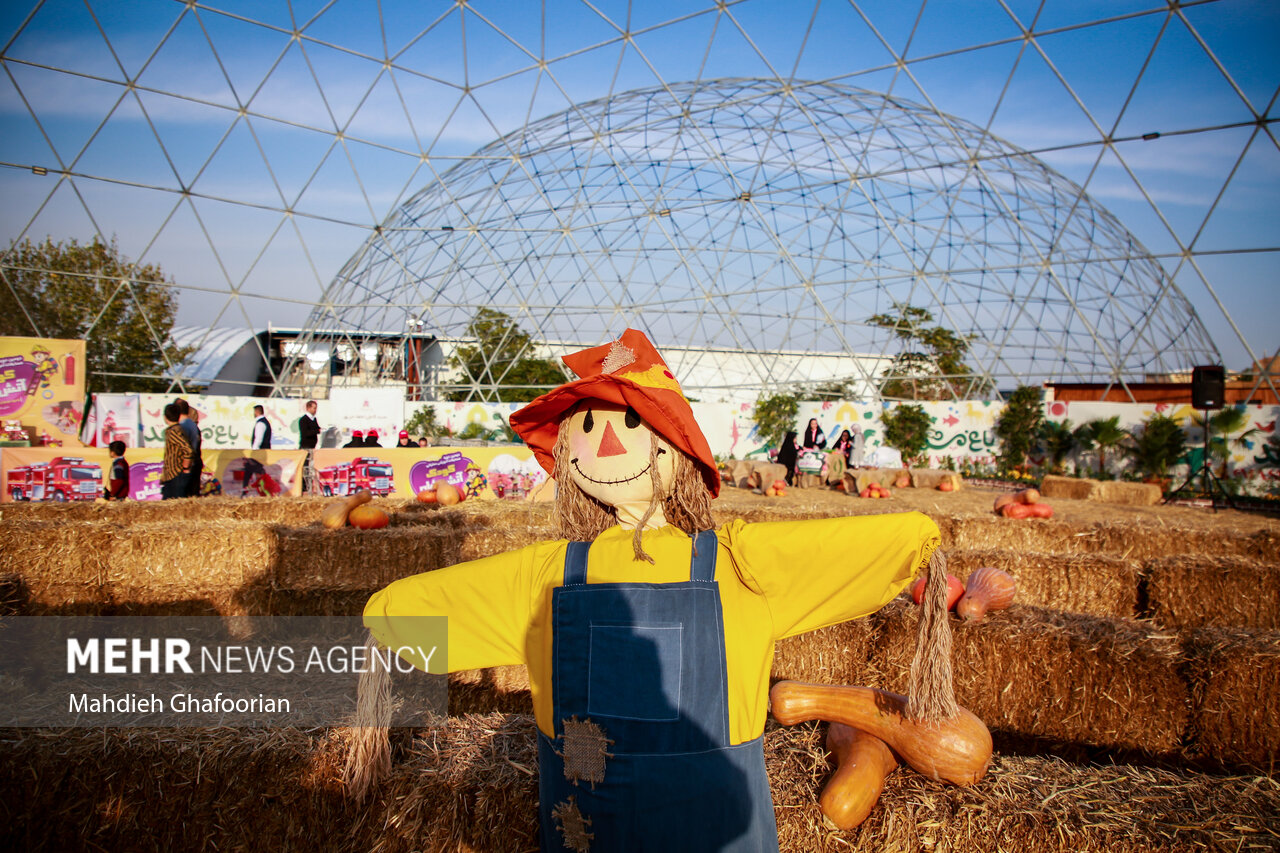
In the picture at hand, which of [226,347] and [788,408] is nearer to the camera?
[788,408]

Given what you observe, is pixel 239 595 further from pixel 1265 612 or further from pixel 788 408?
pixel 788 408

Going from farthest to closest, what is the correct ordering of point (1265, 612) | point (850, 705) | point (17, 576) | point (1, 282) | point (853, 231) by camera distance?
1. point (853, 231)
2. point (1, 282)
3. point (1265, 612)
4. point (17, 576)
5. point (850, 705)

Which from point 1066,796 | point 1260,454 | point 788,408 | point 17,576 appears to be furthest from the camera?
point 788,408

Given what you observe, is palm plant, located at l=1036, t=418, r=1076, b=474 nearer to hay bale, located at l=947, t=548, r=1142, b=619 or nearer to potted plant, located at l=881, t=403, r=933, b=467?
potted plant, located at l=881, t=403, r=933, b=467

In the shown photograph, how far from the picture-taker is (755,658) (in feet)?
6.75

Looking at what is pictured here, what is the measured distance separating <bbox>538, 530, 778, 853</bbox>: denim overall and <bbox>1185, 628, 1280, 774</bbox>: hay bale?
3087 mm

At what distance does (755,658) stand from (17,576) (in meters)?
5.22

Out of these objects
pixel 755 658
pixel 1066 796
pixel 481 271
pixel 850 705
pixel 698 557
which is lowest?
pixel 1066 796

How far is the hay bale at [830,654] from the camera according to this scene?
15.0 ft

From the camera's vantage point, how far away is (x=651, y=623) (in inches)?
78.4

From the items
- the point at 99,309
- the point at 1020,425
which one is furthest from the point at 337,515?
the point at 99,309

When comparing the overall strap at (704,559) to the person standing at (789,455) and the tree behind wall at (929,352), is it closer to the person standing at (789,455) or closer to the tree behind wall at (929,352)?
the person standing at (789,455)

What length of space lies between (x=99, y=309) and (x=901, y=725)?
1290 inches

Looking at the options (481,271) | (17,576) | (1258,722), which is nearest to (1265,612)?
(1258,722)
